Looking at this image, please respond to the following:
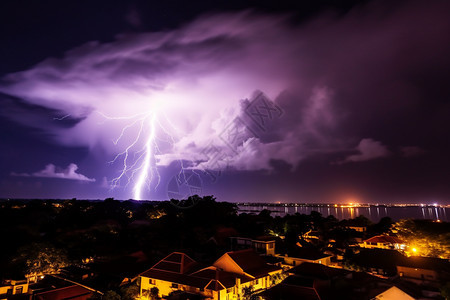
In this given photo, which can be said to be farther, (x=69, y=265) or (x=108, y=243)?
(x=108, y=243)

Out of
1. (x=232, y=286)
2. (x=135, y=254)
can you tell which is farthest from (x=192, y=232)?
(x=232, y=286)

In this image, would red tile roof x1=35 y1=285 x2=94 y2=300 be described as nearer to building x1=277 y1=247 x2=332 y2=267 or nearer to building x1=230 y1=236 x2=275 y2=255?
building x1=230 y1=236 x2=275 y2=255

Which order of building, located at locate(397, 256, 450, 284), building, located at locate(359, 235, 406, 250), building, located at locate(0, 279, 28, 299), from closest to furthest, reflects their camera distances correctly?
building, located at locate(0, 279, 28, 299) → building, located at locate(397, 256, 450, 284) → building, located at locate(359, 235, 406, 250)

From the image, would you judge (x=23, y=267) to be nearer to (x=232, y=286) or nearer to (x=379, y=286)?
(x=232, y=286)

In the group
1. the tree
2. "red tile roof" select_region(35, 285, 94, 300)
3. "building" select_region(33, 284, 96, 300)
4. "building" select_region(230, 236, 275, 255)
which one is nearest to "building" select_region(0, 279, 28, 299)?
the tree

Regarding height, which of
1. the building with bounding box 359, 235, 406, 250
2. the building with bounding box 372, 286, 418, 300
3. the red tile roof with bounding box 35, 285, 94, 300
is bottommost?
the red tile roof with bounding box 35, 285, 94, 300

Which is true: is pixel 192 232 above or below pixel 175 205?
below

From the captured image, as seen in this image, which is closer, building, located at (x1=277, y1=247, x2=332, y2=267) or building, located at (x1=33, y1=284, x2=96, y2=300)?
building, located at (x1=33, y1=284, x2=96, y2=300)
